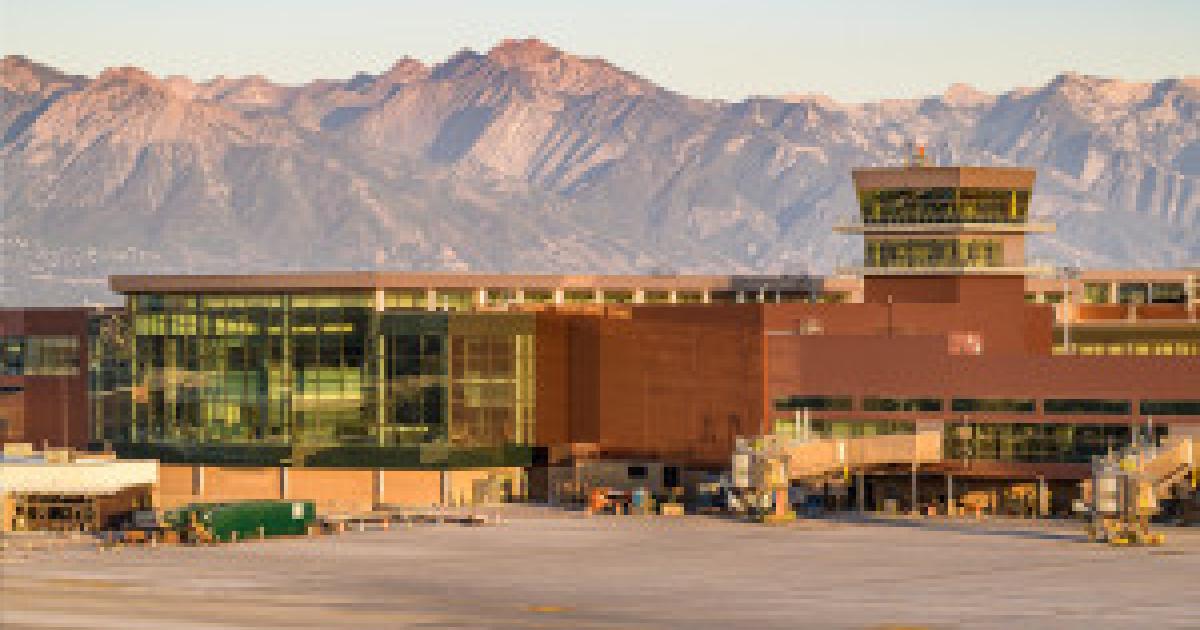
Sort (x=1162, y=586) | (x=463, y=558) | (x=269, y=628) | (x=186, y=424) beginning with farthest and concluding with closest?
(x=186, y=424), (x=463, y=558), (x=1162, y=586), (x=269, y=628)

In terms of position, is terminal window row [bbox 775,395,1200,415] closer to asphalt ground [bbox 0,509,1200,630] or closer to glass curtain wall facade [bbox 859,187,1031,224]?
asphalt ground [bbox 0,509,1200,630]

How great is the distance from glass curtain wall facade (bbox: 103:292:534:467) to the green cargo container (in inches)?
1045

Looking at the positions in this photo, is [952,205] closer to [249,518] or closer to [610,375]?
[610,375]

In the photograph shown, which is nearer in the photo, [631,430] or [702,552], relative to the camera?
[702,552]

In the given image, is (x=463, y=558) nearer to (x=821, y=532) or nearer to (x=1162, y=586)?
(x=821, y=532)

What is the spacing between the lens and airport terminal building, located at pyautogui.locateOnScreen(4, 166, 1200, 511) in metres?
166

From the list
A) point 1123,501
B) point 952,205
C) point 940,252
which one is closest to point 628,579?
point 1123,501

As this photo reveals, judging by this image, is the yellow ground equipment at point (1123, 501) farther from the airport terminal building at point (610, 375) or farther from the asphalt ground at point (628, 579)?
Result: the airport terminal building at point (610, 375)

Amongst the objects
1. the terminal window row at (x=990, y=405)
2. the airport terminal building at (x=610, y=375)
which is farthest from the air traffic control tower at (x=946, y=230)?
the terminal window row at (x=990, y=405)

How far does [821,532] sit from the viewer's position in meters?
151

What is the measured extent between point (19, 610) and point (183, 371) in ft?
258

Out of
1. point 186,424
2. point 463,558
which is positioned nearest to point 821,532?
point 463,558

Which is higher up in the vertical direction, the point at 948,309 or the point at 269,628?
the point at 948,309

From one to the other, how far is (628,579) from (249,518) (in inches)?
1246
